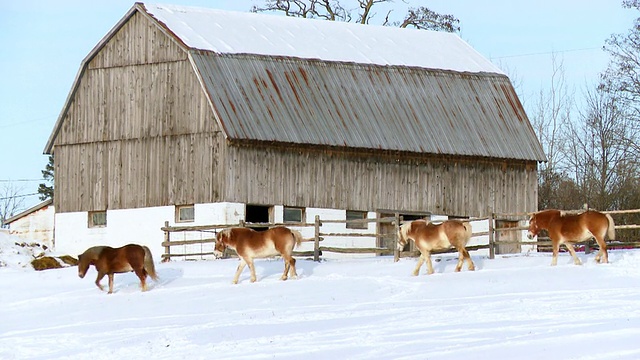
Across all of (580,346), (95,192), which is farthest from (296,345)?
(95,192)

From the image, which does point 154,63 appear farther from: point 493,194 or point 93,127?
point 493,194

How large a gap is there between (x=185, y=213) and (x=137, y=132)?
336 centimetres

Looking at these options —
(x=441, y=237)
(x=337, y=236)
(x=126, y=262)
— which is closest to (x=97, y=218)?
(x=337, y=236)

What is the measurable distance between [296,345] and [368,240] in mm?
21700

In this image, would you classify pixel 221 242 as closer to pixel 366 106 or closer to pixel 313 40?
pixel 366 106

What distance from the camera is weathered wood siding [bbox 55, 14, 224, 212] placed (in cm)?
4231

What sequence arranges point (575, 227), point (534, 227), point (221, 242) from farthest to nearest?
point (221, 242) < point (534, 227) < point (575, 227)

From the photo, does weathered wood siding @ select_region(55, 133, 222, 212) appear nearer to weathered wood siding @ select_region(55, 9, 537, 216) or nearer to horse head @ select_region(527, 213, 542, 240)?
weathered wood siding @ select_region(55, 9, 537, 216)

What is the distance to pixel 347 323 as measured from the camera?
24.9 metres

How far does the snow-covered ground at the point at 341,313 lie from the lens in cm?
2203

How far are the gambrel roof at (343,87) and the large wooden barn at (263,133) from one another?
0.05 metres

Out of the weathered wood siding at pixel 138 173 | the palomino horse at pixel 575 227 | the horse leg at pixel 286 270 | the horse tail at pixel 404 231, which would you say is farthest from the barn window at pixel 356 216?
the palomino horse at pixel 575 227

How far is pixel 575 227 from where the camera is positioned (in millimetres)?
31109

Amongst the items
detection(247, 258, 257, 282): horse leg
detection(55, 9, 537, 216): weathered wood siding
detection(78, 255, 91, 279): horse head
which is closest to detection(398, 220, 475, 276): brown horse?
detection(247, 258, 257, 282): horse leg
